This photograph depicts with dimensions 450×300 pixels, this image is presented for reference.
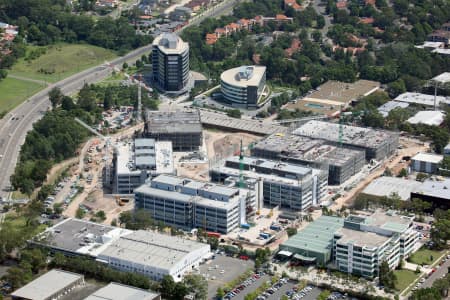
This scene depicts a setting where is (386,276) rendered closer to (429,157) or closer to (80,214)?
(429,157)

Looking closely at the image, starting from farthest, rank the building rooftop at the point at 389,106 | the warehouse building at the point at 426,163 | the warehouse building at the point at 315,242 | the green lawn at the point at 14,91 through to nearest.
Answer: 1. the green lawn at the point at 14,91
2. the building rooftop at the point at 389,106
3. the warehouse building at the point at 426,163
4. the warehouse building at the point at 315,242

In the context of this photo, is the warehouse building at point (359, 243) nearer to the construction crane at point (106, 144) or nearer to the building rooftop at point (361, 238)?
the building rooftop at point (361, 238)

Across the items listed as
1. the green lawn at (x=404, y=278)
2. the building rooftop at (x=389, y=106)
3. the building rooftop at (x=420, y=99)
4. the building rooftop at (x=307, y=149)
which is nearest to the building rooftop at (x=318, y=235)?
the green lawn at (x=404, y=278)

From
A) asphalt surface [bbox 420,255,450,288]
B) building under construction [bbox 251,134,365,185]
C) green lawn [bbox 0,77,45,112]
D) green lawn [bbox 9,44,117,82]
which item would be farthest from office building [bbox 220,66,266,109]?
asphalt surface [bbox 420,255,450,288]

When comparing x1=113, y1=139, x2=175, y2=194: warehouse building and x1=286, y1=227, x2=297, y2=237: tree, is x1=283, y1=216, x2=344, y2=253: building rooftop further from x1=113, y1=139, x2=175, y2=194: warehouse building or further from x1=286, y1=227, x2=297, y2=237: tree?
x1=113, y1=139, x2=175, y2=194: warehouse building

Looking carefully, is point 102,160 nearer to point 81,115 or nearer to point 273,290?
point 81,115

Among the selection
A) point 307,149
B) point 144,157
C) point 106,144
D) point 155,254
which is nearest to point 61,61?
point 106,144
